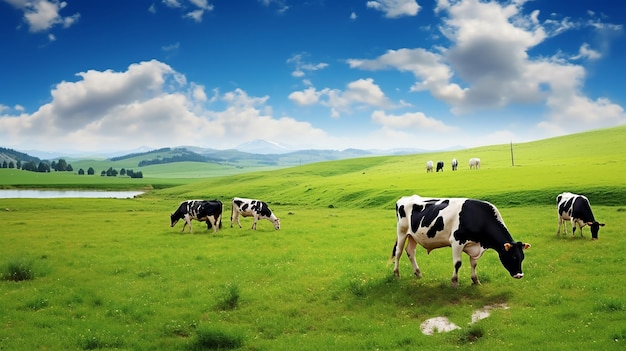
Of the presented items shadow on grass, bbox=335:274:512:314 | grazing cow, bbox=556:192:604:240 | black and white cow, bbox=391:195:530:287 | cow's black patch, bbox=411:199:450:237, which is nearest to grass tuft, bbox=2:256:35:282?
shadow on grass, bbox=335:274:512:314

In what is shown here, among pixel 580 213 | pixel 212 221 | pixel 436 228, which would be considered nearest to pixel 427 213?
pixel 436 228

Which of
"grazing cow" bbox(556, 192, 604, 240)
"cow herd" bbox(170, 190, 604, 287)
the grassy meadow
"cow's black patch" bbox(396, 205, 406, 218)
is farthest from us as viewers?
"grazing cow" bbox(556, 192, 604, 240)

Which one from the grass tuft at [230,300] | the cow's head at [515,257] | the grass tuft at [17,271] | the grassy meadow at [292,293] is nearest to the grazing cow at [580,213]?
the grassy meadow at [292,293]

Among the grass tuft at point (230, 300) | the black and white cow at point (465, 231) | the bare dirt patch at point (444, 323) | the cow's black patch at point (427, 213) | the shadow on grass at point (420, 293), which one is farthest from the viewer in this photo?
the cow's black patch at point (427, 213)

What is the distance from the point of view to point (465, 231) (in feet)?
46.8

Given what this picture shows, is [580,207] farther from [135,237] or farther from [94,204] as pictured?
[94,204]

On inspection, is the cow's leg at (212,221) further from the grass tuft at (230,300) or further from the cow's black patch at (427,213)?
the cow's black patch at (427,213)

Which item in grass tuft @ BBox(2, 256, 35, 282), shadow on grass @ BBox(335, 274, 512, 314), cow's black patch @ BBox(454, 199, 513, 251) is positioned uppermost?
cow's black patch @ BBox(454, 199, 513, 251)

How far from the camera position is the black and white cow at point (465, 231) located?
1384 centimetres

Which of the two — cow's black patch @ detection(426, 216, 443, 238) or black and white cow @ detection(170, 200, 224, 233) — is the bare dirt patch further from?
black and white cow @ detection(170, 200, 224, 233)

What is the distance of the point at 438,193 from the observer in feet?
173

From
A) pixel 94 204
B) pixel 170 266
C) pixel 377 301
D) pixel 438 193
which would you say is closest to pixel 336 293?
pixel 377 301

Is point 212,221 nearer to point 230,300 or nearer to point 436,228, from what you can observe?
point 230,300

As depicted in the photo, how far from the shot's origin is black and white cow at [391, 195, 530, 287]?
13836mm
